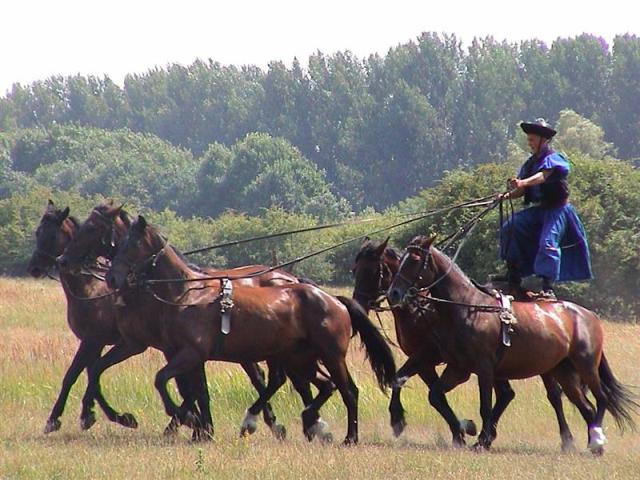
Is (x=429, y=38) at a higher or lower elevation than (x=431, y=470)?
higher

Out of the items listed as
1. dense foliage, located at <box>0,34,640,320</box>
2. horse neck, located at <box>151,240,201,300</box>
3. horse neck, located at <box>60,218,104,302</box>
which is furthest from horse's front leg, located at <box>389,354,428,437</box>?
dense foliage, located at <box>0,34,640,320</box>

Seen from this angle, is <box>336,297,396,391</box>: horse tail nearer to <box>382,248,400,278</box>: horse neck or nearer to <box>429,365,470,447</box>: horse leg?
<box>382,248,400,278</box>: horse neck

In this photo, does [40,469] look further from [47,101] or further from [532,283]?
[47,101]

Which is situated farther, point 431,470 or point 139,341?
point 139,341

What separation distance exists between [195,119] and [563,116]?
59.2 meters

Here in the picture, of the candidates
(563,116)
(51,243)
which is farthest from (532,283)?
(563,116)

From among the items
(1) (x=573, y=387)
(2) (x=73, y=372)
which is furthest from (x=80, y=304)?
(1) (x=573, y=387)

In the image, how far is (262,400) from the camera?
12.8 metres

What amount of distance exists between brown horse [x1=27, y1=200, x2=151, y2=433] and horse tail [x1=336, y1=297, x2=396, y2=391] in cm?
243

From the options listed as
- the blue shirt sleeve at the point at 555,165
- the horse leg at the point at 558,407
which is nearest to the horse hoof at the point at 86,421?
the horse leg at the point at 558,407

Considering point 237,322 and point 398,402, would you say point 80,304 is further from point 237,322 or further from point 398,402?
point 398,402

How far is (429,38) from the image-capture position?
365 ft

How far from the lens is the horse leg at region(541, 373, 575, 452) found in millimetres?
12766

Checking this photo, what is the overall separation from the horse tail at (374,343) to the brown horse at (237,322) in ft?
0.04
